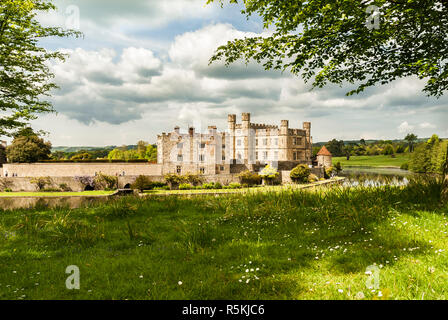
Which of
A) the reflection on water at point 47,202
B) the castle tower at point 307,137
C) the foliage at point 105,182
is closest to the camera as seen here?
the reflection on water at point 47,202

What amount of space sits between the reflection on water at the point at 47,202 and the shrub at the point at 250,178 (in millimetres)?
40017

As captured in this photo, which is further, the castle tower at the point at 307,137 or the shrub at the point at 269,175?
the castle tower at the point at 307,137

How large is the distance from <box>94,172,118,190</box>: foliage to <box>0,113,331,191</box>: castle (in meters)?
1.06

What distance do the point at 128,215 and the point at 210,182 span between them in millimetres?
40543

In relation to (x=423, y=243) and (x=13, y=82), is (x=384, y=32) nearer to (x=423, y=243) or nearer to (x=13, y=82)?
(x=423, y=243)

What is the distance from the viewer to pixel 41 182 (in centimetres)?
4328

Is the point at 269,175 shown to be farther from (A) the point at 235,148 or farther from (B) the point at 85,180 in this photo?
(B) the point at 85,180

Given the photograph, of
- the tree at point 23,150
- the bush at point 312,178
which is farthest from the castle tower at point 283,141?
the tree at point 23,150

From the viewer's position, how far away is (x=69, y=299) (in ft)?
11.7

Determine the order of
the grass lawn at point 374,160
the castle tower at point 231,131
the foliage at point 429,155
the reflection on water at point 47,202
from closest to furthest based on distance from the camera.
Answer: the reflection on water at point 47,202, the foliage at point 429,155, the castle tower at point 231,131, the grass lawn at point 374,160

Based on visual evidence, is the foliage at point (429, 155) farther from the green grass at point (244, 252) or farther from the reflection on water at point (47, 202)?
the reflection on water at point (47, 202)

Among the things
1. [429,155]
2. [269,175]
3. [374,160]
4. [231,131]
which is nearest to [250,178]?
[269,175]

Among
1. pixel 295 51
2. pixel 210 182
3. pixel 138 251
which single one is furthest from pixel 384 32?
pixel 210 182

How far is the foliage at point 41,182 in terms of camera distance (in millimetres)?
43219
